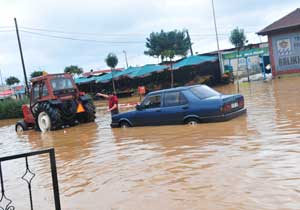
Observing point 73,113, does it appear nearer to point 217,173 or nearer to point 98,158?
point 98,158

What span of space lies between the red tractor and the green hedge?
1460 centimetres

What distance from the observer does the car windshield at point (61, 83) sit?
16.6 meters

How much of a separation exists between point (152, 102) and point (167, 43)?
64876 mm

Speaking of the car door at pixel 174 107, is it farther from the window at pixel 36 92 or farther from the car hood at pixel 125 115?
the window at pixel 36 92

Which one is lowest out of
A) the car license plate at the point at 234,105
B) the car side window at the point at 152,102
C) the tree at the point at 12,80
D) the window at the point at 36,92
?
the car license plate at the point at 234,105

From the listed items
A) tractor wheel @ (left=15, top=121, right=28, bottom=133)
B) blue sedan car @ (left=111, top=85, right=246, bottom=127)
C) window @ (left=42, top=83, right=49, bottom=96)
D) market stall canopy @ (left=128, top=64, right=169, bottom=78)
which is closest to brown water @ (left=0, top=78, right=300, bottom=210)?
blue sedan car @ (left=111, top=85, right=246, bottom=127)

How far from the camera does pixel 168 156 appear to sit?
8508mm

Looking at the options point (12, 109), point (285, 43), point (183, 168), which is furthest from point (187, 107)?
point (285, 43)

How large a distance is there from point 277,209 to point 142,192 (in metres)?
2.12

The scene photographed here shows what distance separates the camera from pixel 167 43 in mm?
76938

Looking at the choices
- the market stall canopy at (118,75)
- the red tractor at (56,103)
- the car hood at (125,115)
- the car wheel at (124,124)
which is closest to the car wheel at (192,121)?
the car hood at (125,115)

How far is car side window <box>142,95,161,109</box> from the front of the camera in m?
13.0

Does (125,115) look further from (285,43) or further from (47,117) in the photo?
(285,43)

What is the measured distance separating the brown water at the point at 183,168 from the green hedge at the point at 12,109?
19.6m
